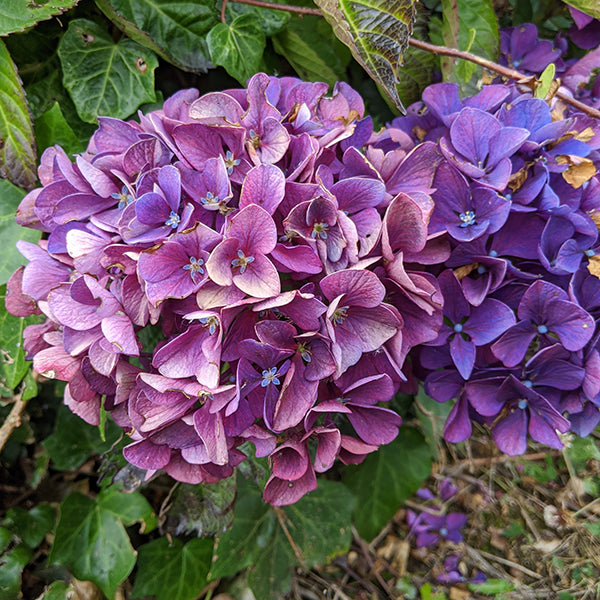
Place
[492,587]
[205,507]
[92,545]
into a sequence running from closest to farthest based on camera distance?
[205,507] < [92,545] < [492,587]

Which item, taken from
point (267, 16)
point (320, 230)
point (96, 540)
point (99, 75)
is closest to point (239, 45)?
→ point (267, 16)

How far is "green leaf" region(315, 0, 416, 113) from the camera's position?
732 millimetres

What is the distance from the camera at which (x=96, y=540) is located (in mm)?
1168

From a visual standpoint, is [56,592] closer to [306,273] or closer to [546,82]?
[306,273]

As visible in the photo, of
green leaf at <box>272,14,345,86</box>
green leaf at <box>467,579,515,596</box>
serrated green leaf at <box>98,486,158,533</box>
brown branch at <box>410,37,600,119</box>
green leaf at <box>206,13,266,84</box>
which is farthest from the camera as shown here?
green leaf at <box>467,579,515,596</box>

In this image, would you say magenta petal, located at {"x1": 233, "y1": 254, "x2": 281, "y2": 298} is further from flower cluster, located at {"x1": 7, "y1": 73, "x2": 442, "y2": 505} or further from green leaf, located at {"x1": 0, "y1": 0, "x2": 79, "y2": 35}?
green leaf, located at {"x1": 0, "y1": 0, "x2": 79, "y2": 35}

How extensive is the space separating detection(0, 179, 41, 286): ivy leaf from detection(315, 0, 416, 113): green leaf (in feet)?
1.88

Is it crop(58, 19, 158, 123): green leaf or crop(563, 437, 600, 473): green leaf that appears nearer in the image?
crop(58, 19, 158, 123): green leaf

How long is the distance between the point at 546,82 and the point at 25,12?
0.77 m

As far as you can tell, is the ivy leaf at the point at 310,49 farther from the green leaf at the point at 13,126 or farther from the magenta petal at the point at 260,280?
the magenta petal at the point at 260,280

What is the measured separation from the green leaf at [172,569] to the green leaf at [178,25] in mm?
962

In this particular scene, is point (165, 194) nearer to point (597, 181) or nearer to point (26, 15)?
point (26, 15)

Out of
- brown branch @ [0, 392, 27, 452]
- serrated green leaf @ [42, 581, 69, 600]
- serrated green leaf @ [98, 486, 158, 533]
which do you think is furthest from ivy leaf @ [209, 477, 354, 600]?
brown branch @ [0, 392, 27, 452]

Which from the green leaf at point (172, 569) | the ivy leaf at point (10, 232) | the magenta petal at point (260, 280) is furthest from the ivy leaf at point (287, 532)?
the magenta petal at point (260, 280)
